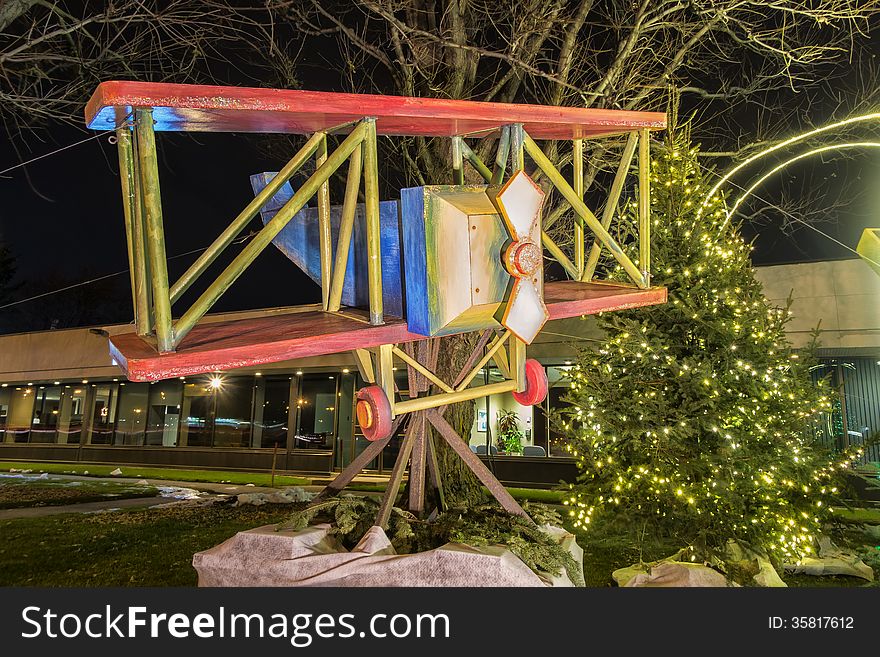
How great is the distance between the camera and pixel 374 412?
3.49m

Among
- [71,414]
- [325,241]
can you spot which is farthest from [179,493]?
[71,414]

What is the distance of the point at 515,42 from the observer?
7129 mm

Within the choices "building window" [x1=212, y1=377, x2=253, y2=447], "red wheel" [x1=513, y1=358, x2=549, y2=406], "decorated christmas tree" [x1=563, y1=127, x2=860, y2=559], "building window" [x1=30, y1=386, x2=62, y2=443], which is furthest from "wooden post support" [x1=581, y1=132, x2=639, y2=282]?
"building window" [x1=30, y1=386, x2=62, y2=443]

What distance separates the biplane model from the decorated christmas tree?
1889mm

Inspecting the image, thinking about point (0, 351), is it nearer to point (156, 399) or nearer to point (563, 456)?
point (156, 399)

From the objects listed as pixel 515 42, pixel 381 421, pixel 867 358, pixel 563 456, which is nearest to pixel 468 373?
pixel 381 421

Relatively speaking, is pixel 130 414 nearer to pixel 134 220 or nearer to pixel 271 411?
pixel 271 411

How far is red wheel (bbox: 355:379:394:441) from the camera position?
11.4 ft

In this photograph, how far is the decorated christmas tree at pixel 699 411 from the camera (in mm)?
5527

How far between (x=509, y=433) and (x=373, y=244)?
14291mm

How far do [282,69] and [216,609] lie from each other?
27.7 feet

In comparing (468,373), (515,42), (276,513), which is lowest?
(276,513)

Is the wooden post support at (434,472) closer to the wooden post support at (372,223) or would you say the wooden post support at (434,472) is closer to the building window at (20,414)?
the wooden post support at (372,223)

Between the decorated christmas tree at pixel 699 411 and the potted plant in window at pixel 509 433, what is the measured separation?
10.3 metres
